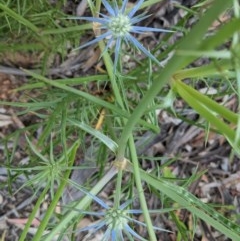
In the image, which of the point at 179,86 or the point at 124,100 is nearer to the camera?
the point at 179,86

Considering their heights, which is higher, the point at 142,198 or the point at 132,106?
the point at 132,106

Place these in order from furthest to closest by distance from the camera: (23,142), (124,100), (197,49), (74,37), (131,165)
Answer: (23,142) → (74,37) → (124,100) → (131,165) → (197,49)

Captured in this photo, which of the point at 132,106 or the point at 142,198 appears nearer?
the point at 142,198

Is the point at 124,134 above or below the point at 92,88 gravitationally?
below

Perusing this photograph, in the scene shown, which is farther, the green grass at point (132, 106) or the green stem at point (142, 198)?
the green stem at point (142, 198)

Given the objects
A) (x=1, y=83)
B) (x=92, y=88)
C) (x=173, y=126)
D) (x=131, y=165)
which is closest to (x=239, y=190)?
(x=173, y=126)

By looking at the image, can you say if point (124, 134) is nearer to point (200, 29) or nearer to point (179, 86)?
point (179, 86)

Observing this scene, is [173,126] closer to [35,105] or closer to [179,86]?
[35,105]

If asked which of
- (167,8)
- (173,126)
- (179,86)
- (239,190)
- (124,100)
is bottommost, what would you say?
(179,86)

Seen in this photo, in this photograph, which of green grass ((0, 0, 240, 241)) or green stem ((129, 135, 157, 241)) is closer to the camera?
green grass ((0, 0, 240, 241))

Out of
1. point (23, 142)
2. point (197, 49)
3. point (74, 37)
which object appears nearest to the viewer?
point (197, 49)

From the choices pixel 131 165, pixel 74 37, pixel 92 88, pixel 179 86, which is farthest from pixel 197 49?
pixel 92 88
